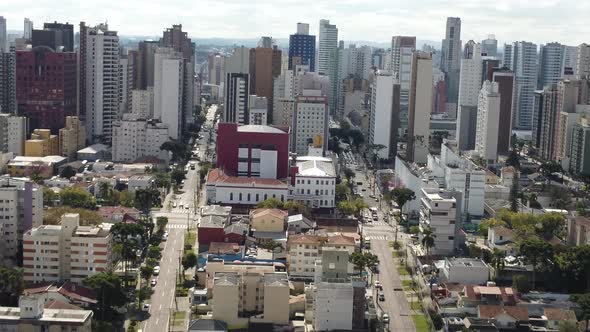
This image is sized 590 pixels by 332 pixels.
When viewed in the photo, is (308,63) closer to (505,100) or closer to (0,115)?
(505,100)

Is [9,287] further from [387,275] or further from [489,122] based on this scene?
[489,122]

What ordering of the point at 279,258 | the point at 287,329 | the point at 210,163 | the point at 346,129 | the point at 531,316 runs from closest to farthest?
the point at 287,329, the point at 531,316, the point at 279,258, the point at 210,163, the point at 346,129

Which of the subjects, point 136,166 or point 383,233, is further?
point 136,166

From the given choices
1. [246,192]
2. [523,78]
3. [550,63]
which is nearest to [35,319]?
[246,192]

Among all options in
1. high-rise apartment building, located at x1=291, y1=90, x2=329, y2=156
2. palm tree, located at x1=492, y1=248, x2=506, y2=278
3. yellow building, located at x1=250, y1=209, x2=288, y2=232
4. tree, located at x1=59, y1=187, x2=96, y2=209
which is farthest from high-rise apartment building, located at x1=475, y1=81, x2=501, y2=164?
tree, located at x1=59, y1=187, x2=96, y2=209

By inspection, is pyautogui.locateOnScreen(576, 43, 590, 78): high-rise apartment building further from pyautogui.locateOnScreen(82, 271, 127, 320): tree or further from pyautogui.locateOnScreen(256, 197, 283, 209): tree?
pyautogui.locateOnScreen(82, 271, 127, 320): tree

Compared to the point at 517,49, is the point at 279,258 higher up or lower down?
lower down

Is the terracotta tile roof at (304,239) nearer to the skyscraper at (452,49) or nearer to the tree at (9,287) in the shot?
the tree at (9,287)

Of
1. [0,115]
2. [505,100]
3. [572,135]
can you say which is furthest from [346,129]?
[0,115]
